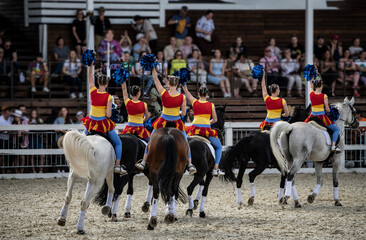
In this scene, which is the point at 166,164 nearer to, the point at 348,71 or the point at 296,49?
the point at 296,49

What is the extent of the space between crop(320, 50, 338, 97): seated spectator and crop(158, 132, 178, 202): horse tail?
36.5 feet

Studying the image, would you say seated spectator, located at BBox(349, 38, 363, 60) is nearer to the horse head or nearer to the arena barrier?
the arena barrier

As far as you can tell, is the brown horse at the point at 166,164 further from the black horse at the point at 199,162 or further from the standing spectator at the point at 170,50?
the standing spectator at the point at 170,50

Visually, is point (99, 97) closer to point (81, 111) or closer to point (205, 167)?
point (205, 167)

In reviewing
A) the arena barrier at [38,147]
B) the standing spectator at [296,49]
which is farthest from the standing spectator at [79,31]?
the standing spectator at [296,49]

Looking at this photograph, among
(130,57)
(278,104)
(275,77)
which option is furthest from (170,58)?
(278,104)

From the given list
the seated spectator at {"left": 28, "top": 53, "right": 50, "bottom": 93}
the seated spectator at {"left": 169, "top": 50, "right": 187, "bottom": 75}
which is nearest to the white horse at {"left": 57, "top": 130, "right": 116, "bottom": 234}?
the seated spectator at {"left": 169, "top": 50, "right": 187, "bottom": 75}

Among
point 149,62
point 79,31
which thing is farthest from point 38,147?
point 149,62

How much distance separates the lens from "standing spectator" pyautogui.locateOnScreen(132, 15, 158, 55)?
841 inches

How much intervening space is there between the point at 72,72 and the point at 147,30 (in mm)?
2979

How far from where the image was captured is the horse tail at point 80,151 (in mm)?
9625

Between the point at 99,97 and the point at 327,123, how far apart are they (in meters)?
4.92

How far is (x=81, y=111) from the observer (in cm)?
1875

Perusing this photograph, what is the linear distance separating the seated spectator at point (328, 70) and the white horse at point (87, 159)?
11573 mm
